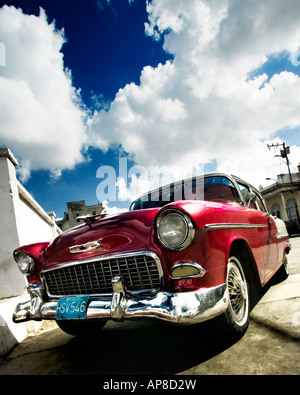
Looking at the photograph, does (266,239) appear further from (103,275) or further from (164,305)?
(103,275)

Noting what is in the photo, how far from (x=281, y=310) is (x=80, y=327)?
6.69 ft

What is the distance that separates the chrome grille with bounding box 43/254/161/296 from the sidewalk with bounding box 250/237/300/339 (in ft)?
3.78

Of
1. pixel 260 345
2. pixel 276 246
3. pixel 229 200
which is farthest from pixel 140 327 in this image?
pixel 276 246

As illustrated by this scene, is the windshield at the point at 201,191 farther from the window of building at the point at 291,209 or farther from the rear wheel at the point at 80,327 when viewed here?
the window of building at the point at 291,209

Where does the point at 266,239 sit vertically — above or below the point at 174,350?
above

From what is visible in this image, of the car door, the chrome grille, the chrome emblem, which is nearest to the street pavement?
the car door

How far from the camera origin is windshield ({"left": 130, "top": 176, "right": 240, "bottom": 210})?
100 inches

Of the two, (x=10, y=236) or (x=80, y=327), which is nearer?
(x=80, y=327)

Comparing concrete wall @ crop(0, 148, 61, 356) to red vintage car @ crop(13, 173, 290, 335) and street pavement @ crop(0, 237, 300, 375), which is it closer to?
street pavement @ crop(0, 237, 300, 375)

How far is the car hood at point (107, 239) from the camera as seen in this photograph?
1.73 meters

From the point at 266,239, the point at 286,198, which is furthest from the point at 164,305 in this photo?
the point at 286,198

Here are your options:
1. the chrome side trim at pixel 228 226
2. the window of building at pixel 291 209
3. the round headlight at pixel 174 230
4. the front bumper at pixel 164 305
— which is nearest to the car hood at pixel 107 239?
the round headlight at pixel 174 230

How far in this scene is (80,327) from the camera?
2609mm
